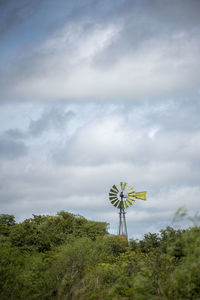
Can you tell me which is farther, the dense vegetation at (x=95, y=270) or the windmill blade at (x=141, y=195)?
the windmill blade at (x=141, y=195)

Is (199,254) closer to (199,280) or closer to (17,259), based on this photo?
(199,280)

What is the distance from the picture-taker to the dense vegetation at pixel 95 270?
11.7 m

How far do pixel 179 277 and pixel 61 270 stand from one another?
51.9ft

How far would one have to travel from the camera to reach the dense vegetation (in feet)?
38.3

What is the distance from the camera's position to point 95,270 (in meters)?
27.0

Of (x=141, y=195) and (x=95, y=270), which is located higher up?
(x=141, y=195)

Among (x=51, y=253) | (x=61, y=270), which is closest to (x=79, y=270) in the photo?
(x=61, y=270)

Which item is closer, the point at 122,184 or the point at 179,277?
the point at 179,277

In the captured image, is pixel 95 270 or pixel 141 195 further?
pixel 141 195

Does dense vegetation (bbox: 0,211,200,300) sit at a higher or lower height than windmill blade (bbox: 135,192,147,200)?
lower

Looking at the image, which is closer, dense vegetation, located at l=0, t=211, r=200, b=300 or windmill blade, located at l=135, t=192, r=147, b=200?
dense vegetation, located at l=0, t=211, r=200, b=300

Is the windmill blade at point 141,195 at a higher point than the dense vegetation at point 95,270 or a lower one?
higher

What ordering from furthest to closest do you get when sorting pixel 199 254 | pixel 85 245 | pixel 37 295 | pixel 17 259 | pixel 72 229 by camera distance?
pixel 72 229 → pixel 85 245 → pixel 17 259 → pixel 37 295 → pixel 199 254

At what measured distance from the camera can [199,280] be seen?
11500 mm
